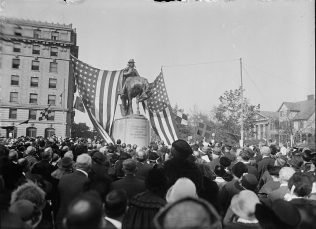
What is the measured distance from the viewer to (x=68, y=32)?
163 feet

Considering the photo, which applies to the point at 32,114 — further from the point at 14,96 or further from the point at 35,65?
the point at 35,65

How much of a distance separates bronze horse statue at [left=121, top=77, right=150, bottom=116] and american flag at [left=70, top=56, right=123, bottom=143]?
0.73 metres

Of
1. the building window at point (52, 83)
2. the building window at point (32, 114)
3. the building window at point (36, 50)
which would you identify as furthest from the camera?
the building window at point (52, 83)

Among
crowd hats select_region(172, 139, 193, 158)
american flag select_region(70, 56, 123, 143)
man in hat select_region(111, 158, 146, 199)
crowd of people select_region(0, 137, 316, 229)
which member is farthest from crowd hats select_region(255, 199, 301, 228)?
american flag select_region(70, 56, 123, 143)

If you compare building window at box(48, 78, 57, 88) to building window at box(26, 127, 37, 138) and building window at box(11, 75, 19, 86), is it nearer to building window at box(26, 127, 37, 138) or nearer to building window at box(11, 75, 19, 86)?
building window at box(11, 75, 19, 86)

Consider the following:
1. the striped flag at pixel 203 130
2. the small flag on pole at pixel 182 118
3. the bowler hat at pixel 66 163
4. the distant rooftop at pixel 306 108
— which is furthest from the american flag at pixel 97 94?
the bowler hat at pixel 66 163

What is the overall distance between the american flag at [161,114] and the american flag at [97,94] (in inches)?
94.4

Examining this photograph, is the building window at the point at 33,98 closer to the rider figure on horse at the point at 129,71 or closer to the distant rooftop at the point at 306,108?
the distant rooftop at the point at 306,108

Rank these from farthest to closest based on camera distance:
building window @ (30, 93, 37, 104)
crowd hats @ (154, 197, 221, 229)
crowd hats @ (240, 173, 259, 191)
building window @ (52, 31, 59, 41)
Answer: building window @ (52, 31, 59, 41) → building window @ (30, 93, 37, 104) → crowd hats @ (240, 173, 259, 191) → crowd hats @ (154, 197, 221, 229)

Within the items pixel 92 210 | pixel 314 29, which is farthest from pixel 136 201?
pixel 314 29

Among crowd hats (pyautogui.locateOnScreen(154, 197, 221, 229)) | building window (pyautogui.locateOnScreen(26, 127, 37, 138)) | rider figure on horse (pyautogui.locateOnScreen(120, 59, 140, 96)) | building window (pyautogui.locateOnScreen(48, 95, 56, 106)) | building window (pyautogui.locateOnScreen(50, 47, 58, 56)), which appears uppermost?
building window (pyautogui.locateOnScreen(50, 47, 58, 56))

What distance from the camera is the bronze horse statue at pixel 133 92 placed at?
1497cm

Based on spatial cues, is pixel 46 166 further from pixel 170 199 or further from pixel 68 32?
pixel 68 32

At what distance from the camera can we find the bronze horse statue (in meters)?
15.0
